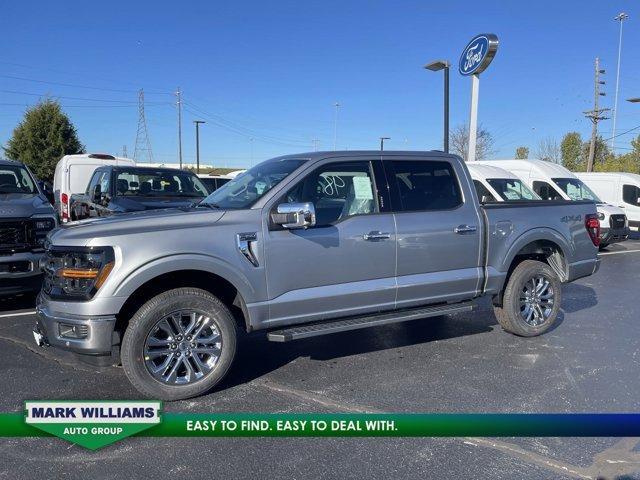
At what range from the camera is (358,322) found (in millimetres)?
4551

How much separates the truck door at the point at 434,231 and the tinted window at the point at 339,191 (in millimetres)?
244

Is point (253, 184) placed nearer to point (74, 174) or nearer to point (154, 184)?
point (154, 184)

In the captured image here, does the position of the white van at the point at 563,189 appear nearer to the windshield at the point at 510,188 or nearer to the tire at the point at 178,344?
the windshield at the point at 510,188

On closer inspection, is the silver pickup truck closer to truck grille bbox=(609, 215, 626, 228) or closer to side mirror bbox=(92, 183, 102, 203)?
side mirror bbox=(92, 183, 102, 203)

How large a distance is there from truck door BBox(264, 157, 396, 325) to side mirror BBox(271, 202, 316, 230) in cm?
9

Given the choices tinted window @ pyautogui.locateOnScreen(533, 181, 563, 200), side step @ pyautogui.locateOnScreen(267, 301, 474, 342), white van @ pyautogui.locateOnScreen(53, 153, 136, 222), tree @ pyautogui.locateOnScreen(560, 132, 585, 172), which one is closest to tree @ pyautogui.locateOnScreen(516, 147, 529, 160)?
tree @ pyautogui.locateOnScreen(560, 132, 585, 172)

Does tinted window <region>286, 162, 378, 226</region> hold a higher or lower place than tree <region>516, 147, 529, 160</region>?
lower

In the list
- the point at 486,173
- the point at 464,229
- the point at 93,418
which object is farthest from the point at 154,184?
the point at 93,418

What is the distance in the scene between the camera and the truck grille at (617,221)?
44.4 ft

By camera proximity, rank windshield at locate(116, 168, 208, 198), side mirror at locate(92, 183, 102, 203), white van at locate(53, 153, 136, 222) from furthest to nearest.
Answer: white van at locate(53, 153, 136, 222) → windshield at locate(116, 168, 208, 198) → side mirror at locate(92, 183, 102, 203)

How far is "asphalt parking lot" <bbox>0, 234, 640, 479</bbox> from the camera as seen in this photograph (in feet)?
10.2

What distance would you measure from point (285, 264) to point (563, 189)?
39.0 feet

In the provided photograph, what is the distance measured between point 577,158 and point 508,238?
42777 mm

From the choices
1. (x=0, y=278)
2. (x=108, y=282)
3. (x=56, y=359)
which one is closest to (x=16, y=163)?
(x=0, y=278)
